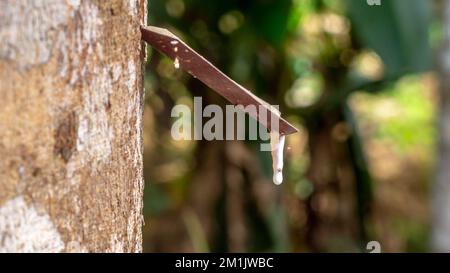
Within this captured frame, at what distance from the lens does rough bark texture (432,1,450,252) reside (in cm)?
173

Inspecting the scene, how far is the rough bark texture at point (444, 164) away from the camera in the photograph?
1732 millimetres

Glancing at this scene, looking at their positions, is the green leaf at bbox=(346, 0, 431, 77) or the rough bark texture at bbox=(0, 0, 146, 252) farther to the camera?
the green leaf at bbox=(346, 0, 431, 77)

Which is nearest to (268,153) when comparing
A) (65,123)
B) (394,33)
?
(394,33)

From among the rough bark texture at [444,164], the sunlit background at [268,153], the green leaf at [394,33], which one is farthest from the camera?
the sunlit background at [268,153]

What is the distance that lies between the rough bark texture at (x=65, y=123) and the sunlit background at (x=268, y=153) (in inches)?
53.3

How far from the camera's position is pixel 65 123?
1.92 ft

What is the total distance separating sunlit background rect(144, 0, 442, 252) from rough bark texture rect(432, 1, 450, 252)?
0.65 feet

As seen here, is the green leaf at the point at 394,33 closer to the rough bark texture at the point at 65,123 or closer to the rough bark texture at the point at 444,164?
the rough bark texture at the point at 444,164

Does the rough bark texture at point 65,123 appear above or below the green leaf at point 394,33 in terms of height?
below

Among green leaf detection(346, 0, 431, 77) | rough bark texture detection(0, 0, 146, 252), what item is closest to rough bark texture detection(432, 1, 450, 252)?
green leaf detection(346, 0, 431, 77)

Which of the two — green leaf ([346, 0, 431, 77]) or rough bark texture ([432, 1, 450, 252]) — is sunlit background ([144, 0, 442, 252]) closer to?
green leaf ([346, 0, 431, 77])

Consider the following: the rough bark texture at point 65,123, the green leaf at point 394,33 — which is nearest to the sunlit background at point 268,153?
the green leaf at point 394,33

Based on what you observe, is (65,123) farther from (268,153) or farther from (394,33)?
(268,153)
